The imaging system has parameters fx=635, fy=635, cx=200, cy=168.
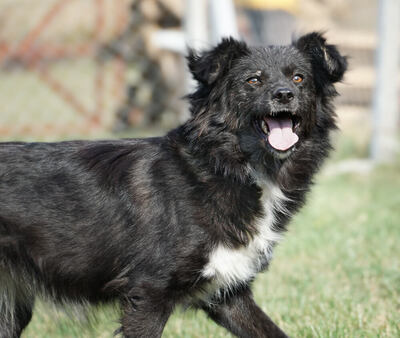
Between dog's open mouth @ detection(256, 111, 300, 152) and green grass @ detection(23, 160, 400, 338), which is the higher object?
dog's open mouth @ detection(256, 111, 300, 152)

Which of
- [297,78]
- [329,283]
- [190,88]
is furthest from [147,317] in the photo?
[190,88]

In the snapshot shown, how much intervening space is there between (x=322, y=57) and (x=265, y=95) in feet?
1.58

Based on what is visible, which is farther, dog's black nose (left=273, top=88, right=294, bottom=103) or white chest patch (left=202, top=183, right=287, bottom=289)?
dog's black nose (left=273, top=88, right=294, bottom=103)

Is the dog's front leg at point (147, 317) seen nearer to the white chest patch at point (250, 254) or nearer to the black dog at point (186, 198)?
the black dog at point (186, 198)

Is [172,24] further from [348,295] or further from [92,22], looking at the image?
[348,295]

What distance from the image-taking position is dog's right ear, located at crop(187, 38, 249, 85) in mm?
3463

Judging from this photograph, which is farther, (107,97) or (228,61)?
(107,97)

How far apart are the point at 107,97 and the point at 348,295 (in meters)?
6.63

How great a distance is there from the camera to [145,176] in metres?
3.43

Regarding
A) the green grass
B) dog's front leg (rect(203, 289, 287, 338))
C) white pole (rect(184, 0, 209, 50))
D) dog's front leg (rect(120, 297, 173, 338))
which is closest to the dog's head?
dog's front leg (rect(203, 289, 287, 338))

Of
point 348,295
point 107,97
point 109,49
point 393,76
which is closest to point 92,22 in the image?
point 109,49

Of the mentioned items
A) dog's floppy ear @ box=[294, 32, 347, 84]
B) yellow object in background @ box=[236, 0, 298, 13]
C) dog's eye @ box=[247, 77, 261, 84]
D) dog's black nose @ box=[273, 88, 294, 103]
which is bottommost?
dog's black nose @ box=[273, 88, 294, 103]

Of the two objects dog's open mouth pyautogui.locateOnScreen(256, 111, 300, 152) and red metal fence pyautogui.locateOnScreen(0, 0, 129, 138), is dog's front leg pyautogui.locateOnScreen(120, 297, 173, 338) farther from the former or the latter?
red metal fence pyautogui.locateOnScreen(0, 0, 129, 138)

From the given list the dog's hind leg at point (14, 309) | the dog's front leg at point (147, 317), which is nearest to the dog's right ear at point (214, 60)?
the dog's front leg at point (147, 317)
